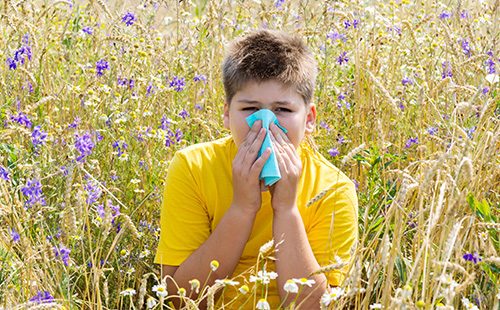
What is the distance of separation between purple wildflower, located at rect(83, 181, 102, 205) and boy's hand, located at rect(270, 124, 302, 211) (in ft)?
1.64

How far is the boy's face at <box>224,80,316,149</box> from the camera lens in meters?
2.66

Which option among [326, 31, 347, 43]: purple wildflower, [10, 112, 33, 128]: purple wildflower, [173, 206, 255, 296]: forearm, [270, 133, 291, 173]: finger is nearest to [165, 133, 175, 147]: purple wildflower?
[10, 112, 33, 128]: purple wildflower

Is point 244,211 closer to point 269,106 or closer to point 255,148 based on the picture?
point 255,148

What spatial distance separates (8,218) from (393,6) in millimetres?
2921

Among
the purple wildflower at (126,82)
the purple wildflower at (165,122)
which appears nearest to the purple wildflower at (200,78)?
the purple wildflower at (126,82)

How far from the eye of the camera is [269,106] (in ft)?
8.78

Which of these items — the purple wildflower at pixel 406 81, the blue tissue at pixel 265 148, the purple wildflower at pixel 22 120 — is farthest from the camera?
the purple wildflower at pixel 406 81

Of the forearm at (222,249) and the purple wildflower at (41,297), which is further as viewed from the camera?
the forearm at (222,249)

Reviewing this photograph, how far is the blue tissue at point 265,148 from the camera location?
Result: 2529 mm

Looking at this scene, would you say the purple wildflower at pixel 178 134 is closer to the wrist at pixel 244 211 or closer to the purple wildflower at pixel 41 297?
the wrist at pixel 244 211

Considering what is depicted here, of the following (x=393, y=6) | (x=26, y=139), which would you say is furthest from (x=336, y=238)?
(x=393, y=6)

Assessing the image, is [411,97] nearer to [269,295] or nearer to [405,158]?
[405,158]

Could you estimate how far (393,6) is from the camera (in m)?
4.79

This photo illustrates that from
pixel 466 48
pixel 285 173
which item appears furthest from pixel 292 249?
pixel 466 48
